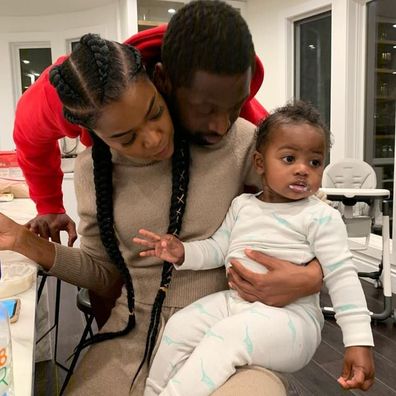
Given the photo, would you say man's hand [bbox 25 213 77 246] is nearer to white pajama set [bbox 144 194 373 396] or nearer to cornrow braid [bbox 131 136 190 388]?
cornrow braid [bbox 131 136 190 388]

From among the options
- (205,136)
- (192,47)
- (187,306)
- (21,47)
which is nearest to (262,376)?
(187,306)

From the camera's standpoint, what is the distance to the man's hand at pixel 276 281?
38.4 inches

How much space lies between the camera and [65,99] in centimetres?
93

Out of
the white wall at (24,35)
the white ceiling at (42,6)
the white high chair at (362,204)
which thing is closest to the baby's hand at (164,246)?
the white high chair at (362,204)

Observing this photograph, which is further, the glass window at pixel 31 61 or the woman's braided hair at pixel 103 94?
the glass window at pixel 31 61

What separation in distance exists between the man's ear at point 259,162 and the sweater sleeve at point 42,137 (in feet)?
1.54

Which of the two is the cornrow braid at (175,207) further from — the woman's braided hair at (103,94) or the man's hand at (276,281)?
the man's hand at (276,281)

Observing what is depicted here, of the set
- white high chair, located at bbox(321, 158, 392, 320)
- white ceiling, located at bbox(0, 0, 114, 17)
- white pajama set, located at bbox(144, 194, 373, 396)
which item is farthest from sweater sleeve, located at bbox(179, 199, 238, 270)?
white ceiling, located at bbox(0, 0, 114, 17)

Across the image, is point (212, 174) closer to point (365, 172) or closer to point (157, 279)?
point (157, 279)

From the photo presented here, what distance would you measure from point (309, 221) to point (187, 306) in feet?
1.17

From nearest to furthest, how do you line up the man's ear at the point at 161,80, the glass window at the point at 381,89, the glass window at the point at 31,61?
1. the man's ear at the point at 161,80
2. the glass window at the point at 381,89
3. the glass window at the point at 31,61

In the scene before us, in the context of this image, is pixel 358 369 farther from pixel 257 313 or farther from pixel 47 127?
pixel 47 127

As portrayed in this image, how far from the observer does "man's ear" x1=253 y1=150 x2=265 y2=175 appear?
1.11 m

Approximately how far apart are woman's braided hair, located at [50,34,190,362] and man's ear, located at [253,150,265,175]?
0.56 ft
